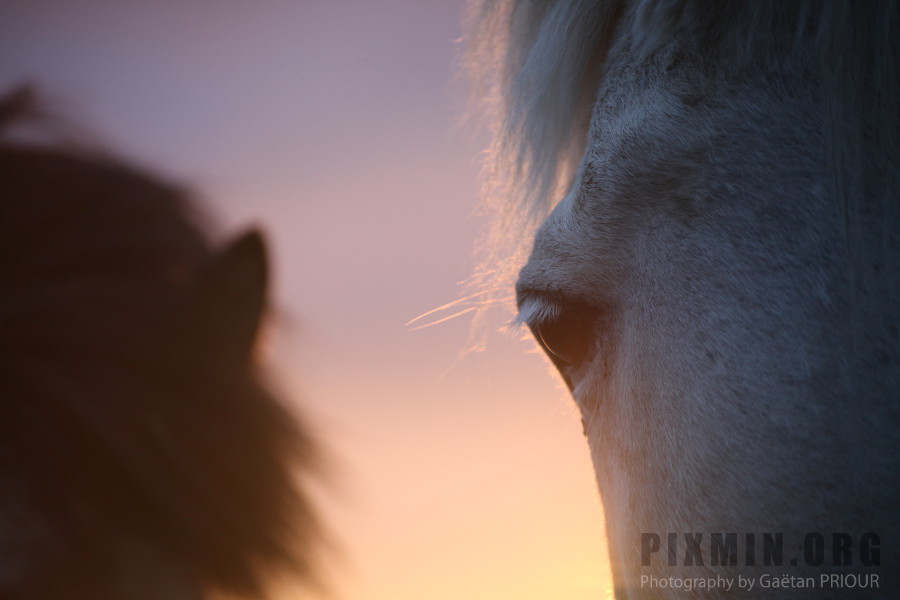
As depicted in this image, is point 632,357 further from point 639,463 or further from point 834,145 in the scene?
point 834,145

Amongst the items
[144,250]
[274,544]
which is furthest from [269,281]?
[274,544]

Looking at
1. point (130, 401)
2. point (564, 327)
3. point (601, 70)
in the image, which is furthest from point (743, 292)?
point (130, 401)

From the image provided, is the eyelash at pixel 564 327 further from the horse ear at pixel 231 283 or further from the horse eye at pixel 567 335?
the horse ear at pixel 231 283

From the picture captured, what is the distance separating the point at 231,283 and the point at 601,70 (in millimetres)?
782

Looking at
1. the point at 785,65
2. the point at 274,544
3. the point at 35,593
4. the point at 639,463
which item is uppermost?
the point at 785,65

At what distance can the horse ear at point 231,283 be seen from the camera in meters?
1.14

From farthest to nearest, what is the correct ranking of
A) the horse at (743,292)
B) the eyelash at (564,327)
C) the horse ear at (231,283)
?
the horse ear at (231,283) → the eyelash at (564,327) → the horse at (743,292)

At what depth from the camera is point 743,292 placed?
0.70m

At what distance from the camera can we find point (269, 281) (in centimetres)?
118

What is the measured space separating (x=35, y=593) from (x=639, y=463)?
0.93 metres

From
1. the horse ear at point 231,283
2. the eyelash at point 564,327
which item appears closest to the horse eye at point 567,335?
the eyelash at point 564,327

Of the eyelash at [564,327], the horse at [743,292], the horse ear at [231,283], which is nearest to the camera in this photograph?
the horse at [743,292]

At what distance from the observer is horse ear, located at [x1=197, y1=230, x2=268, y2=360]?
1.14 meters

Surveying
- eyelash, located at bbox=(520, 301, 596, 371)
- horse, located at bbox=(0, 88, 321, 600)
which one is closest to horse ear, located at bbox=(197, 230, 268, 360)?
horse, located at bbox=(0, 88, 321, 600)
